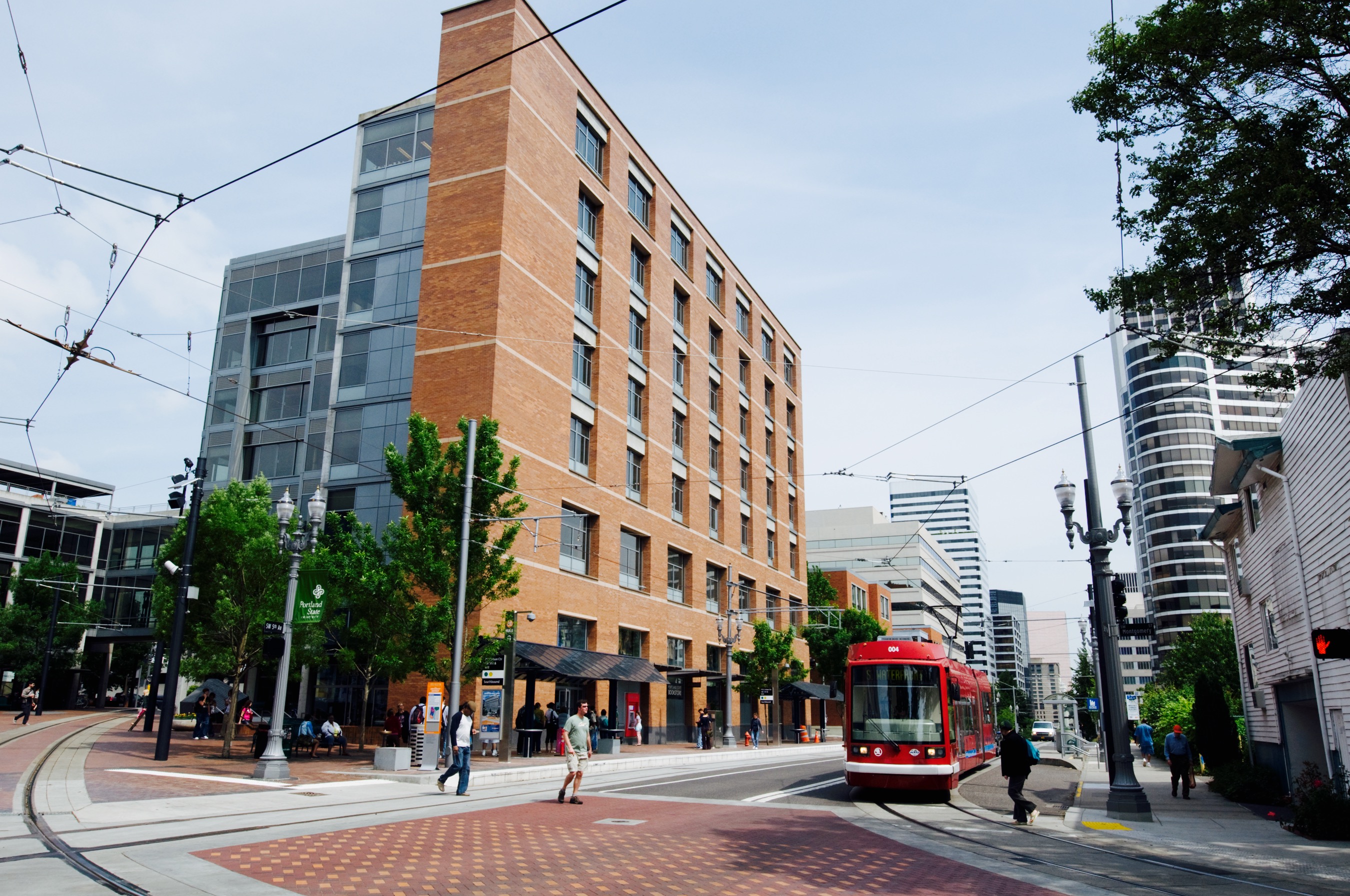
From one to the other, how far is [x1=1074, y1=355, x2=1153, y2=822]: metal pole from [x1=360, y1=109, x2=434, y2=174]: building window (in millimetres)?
29995

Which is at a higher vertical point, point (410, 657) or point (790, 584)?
point (790, 584)

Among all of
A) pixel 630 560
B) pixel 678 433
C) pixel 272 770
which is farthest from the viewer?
pixel 678 433

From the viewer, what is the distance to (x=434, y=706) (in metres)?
21.8

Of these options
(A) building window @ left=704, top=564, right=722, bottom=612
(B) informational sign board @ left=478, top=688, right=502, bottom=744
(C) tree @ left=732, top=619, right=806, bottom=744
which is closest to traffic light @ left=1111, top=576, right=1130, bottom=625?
(B) informational sign board @ left=478, top=688, right=502, bottom=744

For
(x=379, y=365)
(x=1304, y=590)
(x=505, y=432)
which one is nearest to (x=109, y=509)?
(x=379, y=365)

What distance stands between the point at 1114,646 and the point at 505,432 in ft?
70.1

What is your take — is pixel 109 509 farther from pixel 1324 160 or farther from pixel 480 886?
pixel 1324 160

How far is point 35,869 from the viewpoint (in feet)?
29.6

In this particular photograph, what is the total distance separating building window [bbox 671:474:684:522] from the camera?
4606cm

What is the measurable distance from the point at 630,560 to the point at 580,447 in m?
6.14

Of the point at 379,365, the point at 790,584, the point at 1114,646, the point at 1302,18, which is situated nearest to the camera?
the point at 1302,18

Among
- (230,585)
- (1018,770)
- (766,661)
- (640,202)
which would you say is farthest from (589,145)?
(1018,770)

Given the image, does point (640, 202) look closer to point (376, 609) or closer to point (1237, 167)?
point (376, 609)

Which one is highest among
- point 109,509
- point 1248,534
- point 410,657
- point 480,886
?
point 109,509
